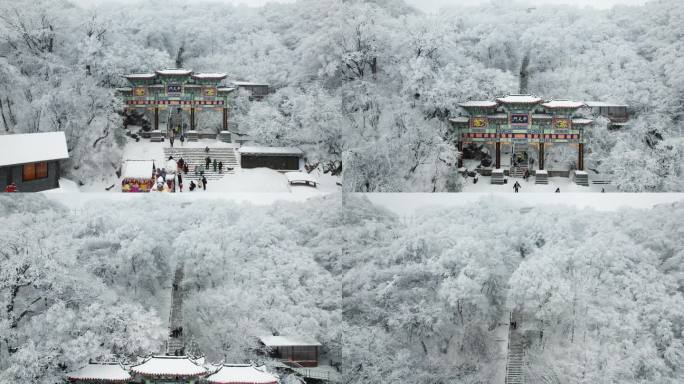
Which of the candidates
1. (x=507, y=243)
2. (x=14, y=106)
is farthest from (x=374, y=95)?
(x=14, y=106)

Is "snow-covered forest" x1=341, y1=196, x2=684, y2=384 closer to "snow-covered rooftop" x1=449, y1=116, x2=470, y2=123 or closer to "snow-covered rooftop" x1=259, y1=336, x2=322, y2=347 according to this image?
"snow-covered rooftop" x1=259, y1=336, x2=322, y2=347

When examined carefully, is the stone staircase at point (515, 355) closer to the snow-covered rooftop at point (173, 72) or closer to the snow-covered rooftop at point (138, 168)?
the snow-covered rooftop at point (138, 168)

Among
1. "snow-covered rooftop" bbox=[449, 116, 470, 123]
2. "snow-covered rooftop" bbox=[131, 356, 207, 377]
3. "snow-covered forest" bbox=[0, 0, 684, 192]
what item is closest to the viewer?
"snow-covered rooftop" bbox=[131, 356, 207, 377]

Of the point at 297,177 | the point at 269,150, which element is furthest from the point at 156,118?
the point at 297,177

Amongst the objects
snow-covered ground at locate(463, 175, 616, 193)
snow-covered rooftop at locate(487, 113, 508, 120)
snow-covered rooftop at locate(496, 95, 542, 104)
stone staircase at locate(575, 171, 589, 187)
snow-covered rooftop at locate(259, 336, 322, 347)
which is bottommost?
snow-covered rooftop at locate(259, 336, 322, 347)

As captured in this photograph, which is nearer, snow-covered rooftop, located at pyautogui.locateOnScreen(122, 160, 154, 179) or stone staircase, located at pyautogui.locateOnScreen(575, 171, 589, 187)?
snow-covered rooftop, located at pyautogui.locateOnScreen(122, 160, 154, 179)

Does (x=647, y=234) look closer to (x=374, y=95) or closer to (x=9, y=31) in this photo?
(x=374, y=95)

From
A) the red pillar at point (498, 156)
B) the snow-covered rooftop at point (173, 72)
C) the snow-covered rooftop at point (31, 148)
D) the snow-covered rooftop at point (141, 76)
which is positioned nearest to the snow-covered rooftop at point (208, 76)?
the snow-covered rooftop at point (173, 72)

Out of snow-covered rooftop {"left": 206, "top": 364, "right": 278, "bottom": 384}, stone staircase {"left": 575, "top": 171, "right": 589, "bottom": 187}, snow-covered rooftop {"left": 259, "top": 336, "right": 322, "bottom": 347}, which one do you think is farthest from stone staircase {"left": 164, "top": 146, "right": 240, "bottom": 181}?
stone staircase {"left": 575, "top": 171, "right": 589, "bottom": 187}
